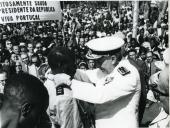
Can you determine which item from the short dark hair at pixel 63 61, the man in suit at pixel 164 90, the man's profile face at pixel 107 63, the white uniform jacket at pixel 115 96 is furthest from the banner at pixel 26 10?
the man in suit at pixel 164 90

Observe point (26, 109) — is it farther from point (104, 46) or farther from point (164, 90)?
point (104, 46)

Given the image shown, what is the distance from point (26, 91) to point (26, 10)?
13.9 ft

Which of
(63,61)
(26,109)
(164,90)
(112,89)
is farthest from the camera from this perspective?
(63,61)

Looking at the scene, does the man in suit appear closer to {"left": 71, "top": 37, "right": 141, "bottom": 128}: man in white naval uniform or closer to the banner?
{"left": 71, "top": 37, "right": 141, "bottom": 128}: man in white naval uniform

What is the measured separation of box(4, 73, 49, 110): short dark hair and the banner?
3.87 meters

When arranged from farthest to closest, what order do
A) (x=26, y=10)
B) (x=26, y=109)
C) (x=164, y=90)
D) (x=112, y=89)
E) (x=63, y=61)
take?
1. (x=26, y=10)
2. (x=63, y=61)
3. (x=112, y=89)
4. (x=164, y=90)
5. (x=26, y=109)

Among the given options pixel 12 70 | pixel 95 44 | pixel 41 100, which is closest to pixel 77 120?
pixel 95 44

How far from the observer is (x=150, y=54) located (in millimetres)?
7383

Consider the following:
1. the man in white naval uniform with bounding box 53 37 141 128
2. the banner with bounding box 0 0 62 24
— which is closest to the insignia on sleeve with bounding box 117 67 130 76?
the man in white naval uniform with bounding box 53 37 141 128

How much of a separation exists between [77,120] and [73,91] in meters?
0.30

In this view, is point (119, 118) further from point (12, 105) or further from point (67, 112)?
point (12, 105)

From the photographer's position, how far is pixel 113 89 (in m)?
2.42

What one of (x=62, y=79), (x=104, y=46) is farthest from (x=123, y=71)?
(x=62, y=79)

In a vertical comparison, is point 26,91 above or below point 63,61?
above
